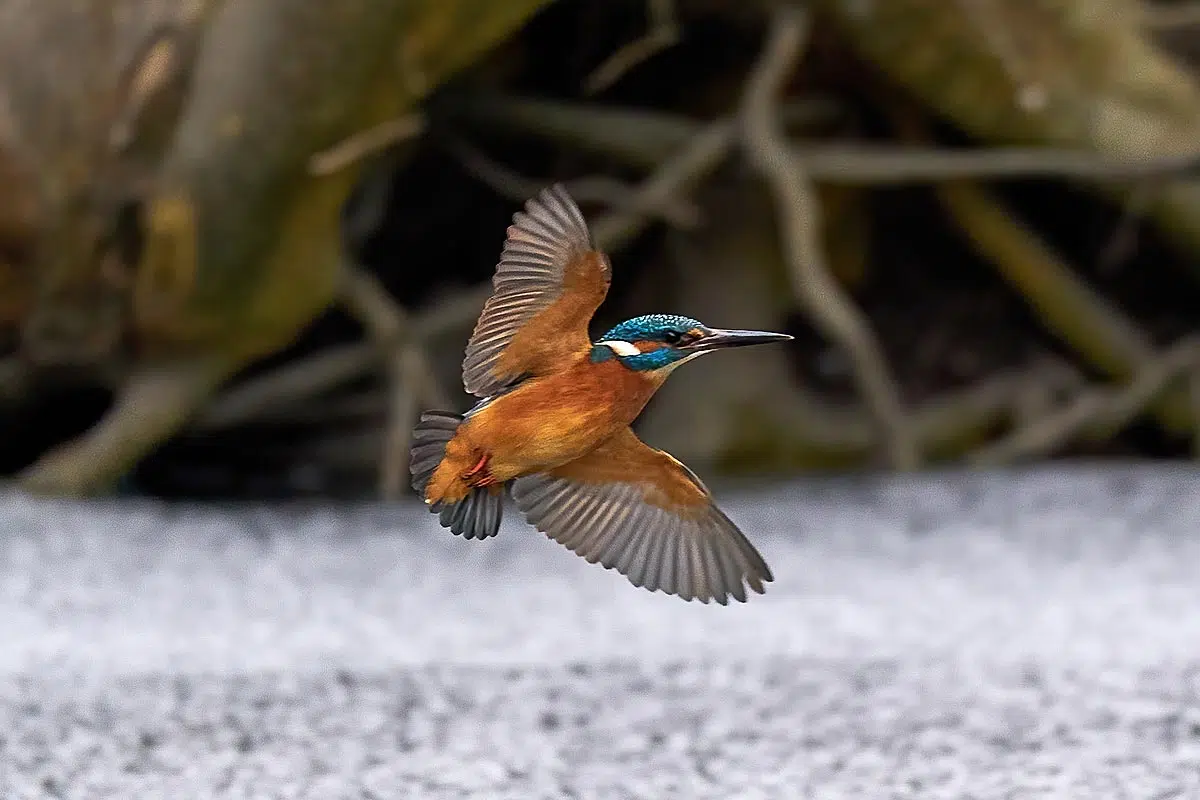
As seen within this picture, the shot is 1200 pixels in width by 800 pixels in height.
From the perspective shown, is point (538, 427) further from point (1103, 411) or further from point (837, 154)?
point (1103, 411)

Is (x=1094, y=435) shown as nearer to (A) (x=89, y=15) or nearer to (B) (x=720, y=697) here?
(B) (x=720, y=697)

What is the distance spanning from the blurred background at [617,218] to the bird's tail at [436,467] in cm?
204

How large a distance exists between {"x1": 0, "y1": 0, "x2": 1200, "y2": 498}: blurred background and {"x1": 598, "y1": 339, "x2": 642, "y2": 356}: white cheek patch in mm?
2139

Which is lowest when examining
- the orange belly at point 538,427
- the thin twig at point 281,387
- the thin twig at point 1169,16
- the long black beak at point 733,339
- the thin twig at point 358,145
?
the orange belly at point 538,427

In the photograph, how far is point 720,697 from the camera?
2961mm

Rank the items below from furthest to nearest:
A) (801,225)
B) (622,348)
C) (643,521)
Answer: (801,225)
(643,521)
(622,348)

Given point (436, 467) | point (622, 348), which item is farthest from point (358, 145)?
point (622, 348)

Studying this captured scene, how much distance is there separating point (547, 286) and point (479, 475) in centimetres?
17

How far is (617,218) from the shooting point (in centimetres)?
428

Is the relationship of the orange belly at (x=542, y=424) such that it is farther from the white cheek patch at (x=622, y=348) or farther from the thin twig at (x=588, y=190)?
the thin twig at (x=588, y=190)

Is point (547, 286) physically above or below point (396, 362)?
below

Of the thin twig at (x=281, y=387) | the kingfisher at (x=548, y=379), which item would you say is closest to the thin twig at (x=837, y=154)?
the thin twig at (x=281, y=387)

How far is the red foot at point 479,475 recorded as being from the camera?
1320 millimetres

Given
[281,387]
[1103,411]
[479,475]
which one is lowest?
[479,475]
